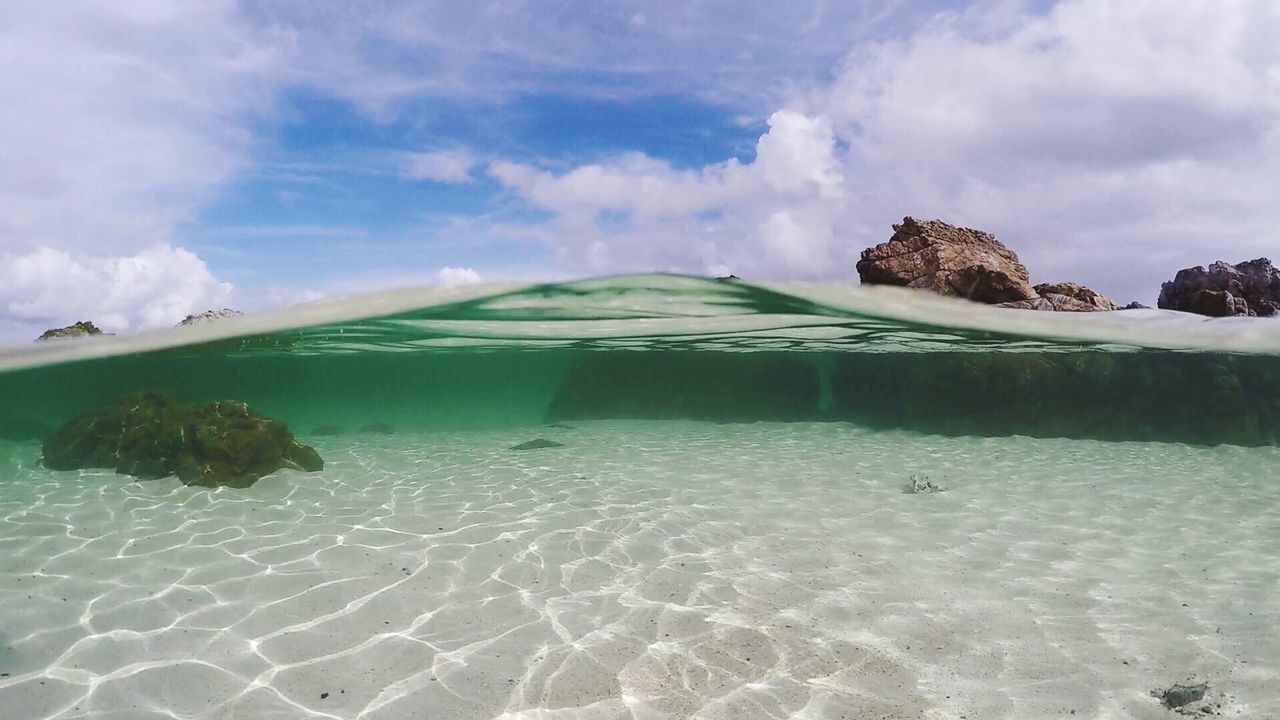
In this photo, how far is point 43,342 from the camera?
18109 millimetres

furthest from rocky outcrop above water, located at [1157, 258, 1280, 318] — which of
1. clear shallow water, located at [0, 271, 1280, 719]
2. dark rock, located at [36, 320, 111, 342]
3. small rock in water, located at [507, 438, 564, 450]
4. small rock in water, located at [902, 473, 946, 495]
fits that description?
dark rock, located at [36, 320, 111, 342]

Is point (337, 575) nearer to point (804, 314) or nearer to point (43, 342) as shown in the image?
point (804, 314)

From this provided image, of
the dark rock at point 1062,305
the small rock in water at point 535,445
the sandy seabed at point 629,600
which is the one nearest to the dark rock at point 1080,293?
the dark rock at point 1062,305

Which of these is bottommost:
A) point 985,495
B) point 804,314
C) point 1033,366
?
point 985,495

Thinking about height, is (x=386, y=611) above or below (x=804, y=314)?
below

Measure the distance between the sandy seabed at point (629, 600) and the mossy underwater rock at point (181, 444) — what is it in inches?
27.5

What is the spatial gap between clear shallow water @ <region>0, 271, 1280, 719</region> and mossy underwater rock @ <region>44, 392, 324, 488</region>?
0.61 meters

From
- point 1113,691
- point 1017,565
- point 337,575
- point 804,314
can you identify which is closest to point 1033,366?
point 804,314

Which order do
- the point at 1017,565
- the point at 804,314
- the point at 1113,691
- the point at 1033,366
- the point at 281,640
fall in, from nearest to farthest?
1. the point at 1113,691
2. the point at 281,640
3. the point at 1017,565
4. the point at 804,314
5. the point at 1033,366

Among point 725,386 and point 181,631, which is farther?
point 725,386

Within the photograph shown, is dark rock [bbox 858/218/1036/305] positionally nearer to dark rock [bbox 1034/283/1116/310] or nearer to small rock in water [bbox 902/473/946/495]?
dark rock [bbox 1034/283/1116/310]

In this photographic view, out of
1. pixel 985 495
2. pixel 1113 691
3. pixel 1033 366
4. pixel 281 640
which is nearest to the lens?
pixel 1113 691

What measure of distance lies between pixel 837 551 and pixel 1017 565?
193 centimetres

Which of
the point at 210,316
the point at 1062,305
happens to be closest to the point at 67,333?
the point at 210,316
